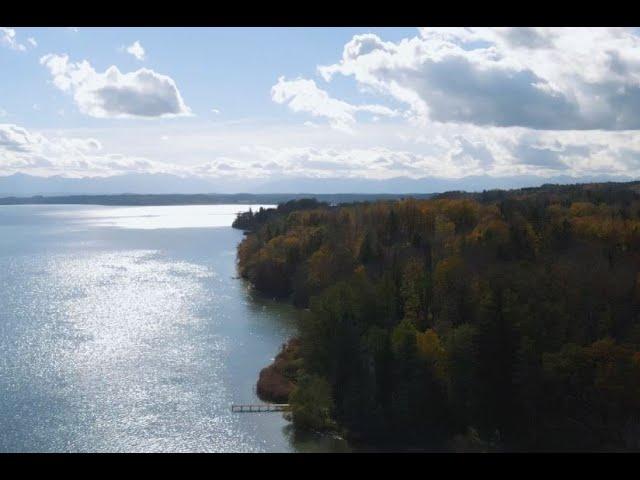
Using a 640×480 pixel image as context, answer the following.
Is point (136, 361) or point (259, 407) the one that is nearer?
point (259, 407)

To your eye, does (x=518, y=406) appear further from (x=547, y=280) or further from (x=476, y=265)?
(x=476, y=265)

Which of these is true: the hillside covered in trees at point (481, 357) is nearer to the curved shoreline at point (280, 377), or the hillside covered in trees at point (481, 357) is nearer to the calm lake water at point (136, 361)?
the curved shoreline at point (280, 377)

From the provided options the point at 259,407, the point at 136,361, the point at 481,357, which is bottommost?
the point at 259,407

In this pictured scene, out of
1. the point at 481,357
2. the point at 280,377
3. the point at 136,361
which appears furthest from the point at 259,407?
the point at 481,357

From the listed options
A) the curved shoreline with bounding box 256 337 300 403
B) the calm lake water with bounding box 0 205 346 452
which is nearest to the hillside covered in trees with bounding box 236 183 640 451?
the curved shoreline with bounding box 256 337 300 403

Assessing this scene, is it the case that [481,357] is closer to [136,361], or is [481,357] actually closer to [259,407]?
[259,407]

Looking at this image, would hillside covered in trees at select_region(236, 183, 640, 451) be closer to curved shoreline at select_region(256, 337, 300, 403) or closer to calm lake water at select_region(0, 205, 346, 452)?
curved shoreline at select_region(256, 337, 300, 403)

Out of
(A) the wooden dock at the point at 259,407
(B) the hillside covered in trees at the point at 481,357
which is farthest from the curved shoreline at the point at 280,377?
(A) the wooden dock at the point at 259,407
